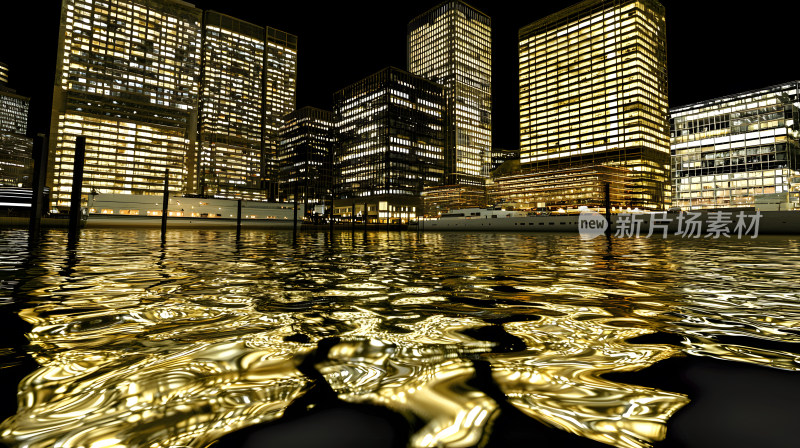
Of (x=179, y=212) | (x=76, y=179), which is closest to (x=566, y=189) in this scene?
(x=179, y=212)

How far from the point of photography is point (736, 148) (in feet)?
285

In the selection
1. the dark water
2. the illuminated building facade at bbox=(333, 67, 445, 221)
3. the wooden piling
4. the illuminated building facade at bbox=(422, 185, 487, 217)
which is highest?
the illuminated building facade at bbox=(333, 67, 445, 221)

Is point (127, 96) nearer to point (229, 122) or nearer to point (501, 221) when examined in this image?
point (229, 122)

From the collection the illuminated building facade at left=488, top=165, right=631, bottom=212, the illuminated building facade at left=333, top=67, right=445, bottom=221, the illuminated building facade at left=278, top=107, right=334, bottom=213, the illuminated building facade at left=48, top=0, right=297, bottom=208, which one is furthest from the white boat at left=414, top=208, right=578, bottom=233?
the illuminated building facade at left=48, top=0, right=297, bottom=208

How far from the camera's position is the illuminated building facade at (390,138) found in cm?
13712

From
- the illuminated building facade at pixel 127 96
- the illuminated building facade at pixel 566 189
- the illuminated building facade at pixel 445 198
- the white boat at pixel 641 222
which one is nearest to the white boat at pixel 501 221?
the white boat at pixel 641 222

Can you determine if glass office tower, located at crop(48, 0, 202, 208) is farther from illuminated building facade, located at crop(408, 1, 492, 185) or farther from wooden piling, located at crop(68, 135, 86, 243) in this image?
wooden piling, located at crop(68, 135, 86, 243)

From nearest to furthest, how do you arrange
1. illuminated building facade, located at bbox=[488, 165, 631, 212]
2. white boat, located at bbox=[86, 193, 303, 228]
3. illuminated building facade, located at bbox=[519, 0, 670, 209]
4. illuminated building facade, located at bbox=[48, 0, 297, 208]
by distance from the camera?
white boat, located at bbox=[86, 193, 303, 228], illuminated building facade, located at bbox=[488, 165, 631, 212], illuminated building facade, located at bbox=[48, 0, 297, 208], illuminated building facade, located at bbox=[519, 0, 670, 209]

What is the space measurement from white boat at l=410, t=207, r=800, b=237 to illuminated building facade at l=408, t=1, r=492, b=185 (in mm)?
88144

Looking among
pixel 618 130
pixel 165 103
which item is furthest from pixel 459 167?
pixel 165 103

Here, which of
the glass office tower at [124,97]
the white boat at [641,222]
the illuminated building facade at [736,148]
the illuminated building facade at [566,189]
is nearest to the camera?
the white boat at [641,222]

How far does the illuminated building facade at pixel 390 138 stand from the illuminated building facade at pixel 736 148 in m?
80.9

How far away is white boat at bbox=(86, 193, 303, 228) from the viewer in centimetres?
7412

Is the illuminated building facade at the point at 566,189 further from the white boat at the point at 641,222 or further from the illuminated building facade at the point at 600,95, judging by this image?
the white boat at the point at 641,222
